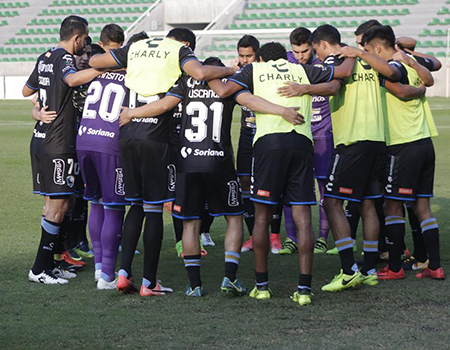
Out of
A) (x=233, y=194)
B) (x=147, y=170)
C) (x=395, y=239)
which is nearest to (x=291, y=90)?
(x=233, y=194)

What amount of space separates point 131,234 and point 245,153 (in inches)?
83.6

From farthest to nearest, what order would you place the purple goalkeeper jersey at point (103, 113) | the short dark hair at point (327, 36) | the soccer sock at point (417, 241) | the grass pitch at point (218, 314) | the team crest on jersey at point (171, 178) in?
the soccer sock at point (417, 241), the short dark hair at point (327, 36), the purple goalkeeper jersey at point (103, 113), the team crest on jersey at point (171, 178), the grass pitch at point (218, 314)

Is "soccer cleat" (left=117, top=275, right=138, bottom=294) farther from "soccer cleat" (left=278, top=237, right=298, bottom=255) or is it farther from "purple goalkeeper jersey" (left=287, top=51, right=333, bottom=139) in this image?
"purple goalkeeper jersey" (left=287, top=51, right=333, bottom=139)

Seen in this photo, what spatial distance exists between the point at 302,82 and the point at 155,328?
6.99ft

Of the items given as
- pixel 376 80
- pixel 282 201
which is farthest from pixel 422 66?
pixel 282 201

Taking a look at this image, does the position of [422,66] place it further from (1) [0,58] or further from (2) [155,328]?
(1) [0,58]

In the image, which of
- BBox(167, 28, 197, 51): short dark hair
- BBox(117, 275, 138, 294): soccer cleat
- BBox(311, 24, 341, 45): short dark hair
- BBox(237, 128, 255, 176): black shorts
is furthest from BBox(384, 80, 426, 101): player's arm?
BBox(117, 275, 138, 294): soccer cleat

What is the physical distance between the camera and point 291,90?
18.2ft

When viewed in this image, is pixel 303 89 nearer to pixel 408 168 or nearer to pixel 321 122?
pixel 408 168

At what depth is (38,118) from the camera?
21.0ft

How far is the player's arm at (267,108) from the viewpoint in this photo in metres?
5.52

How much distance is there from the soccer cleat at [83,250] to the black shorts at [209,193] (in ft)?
6.50

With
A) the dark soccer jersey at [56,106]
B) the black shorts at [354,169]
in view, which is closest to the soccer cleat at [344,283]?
the black shorts at [354,169]

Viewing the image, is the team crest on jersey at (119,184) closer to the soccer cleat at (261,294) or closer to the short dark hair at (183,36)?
the short dark hair at (183,36)
